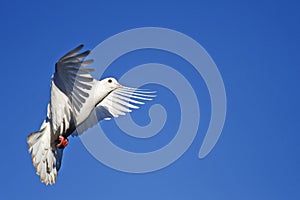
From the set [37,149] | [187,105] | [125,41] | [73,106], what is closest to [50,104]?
[73,106]

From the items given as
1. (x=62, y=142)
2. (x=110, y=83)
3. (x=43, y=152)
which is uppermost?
(x=110, y=83)

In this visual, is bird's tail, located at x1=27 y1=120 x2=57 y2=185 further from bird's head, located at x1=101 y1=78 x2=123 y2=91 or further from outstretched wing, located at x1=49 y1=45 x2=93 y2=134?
bird's head, located at x1=101 y1=78 x2=123 y2=91

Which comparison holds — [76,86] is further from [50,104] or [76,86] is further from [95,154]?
[95,154]

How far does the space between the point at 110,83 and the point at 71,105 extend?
2.85 meters

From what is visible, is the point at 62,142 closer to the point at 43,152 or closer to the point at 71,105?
the point at 43,152

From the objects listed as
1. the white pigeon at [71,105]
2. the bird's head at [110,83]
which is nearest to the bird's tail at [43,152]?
the white pigeon at [71,105]

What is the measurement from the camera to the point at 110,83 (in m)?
22.5

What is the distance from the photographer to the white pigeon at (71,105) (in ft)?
60.7

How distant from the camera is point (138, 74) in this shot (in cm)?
2275

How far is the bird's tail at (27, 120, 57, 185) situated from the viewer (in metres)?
21.3

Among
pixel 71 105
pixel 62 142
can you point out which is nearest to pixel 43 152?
pixel 62 142

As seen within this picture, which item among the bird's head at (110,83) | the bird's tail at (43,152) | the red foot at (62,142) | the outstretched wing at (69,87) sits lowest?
the bird's tail at (43,152)

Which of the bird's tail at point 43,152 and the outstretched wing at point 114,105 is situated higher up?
the outstretched wing at point 114,105

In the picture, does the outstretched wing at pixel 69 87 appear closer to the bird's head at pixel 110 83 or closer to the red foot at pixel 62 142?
the red foot at pixel 62 142
